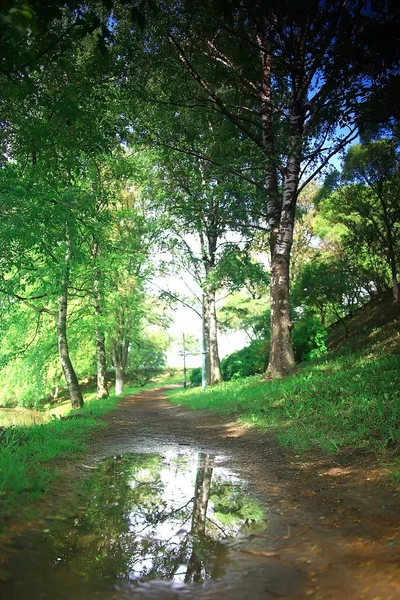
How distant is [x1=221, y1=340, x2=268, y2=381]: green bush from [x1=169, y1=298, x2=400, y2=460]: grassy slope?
7278 millimetres

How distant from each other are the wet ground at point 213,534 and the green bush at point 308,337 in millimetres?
13171

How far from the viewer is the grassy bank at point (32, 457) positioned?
3559 mm

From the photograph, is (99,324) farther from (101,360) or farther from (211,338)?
(211,338)

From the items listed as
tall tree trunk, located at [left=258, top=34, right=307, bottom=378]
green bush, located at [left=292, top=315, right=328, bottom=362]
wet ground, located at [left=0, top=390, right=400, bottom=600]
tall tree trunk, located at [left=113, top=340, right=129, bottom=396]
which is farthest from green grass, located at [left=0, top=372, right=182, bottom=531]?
tall tree trunk, located at [left=113, top=340, right=129, bottom=396]

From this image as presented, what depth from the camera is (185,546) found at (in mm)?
2789

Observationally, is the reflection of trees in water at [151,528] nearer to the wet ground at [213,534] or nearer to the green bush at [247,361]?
the wet ground at [213,534]

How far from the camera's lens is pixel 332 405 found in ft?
24.7

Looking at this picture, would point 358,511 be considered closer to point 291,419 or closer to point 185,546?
point 185,546

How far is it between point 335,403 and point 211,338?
13.1 meters

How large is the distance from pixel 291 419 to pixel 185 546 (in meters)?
5.52

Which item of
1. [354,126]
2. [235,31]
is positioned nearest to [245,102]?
[235,31]

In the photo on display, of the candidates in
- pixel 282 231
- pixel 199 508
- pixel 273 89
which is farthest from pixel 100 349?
pixel 199 508

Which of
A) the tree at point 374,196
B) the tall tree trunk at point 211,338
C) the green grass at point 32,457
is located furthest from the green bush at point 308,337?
the green grass at point 32,457

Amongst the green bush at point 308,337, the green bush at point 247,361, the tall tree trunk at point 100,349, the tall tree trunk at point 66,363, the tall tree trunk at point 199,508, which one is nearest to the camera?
the tall tree trunk at point 199,508
